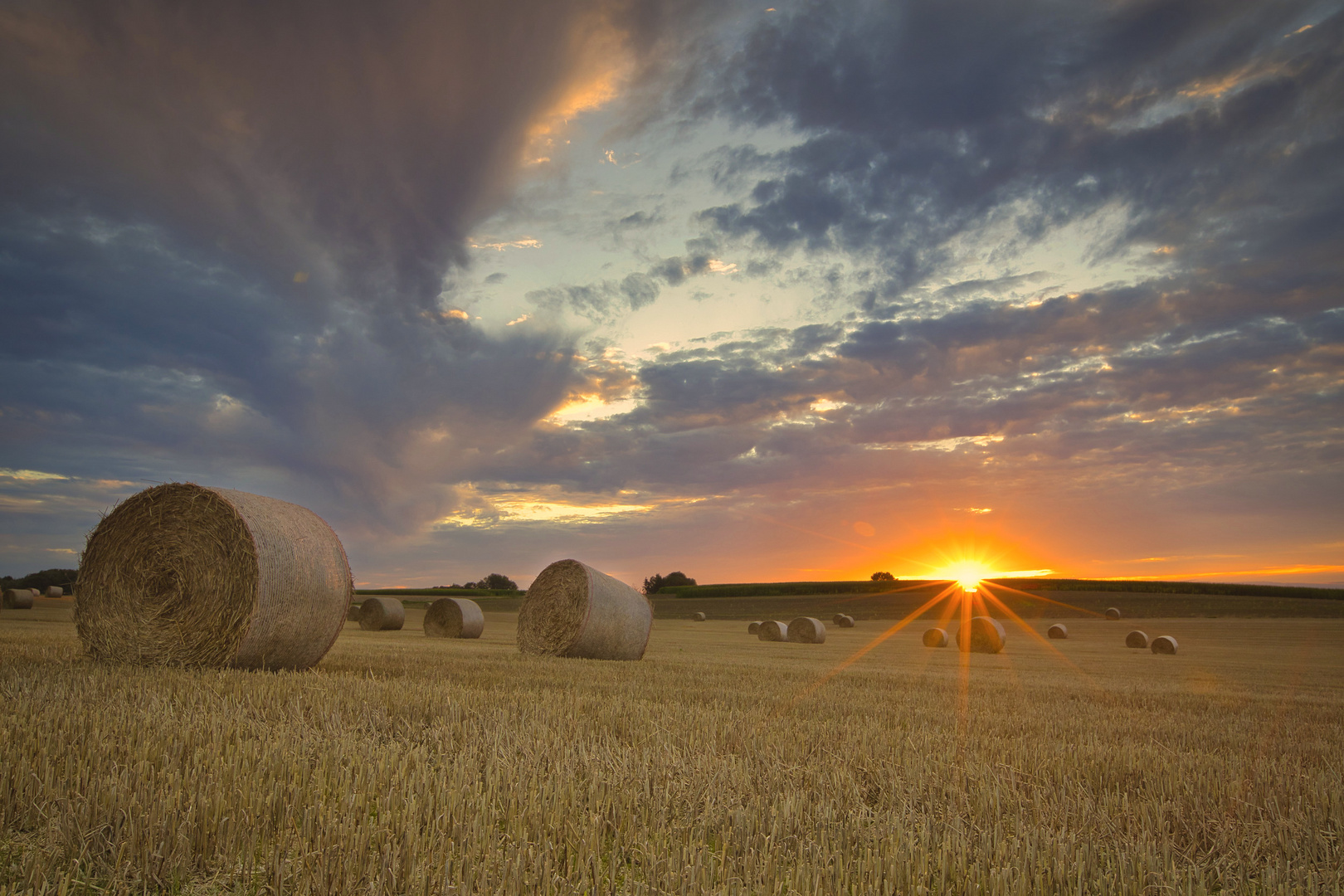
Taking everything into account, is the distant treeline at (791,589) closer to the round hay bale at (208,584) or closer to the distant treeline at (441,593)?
A: the distant treeline at (441,593)

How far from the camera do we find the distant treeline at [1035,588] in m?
56.9

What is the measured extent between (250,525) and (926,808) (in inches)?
308

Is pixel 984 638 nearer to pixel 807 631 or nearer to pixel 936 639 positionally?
pixel 936 639

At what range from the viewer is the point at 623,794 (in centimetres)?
321

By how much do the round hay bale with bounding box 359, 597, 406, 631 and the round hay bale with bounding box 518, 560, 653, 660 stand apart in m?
12.6

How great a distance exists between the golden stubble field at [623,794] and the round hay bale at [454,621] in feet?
53.3

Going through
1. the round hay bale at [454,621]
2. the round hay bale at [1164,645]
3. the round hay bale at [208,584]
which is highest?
the round hay bale at [208,584]

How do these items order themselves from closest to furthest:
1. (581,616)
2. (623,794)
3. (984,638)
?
(623,794) < (581,616) < (984,638)

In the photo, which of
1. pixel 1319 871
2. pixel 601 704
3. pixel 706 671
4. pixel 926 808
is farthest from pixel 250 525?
pixel 1319 871

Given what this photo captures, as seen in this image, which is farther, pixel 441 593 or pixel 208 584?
pixel 441 593

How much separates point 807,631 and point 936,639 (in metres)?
4.48

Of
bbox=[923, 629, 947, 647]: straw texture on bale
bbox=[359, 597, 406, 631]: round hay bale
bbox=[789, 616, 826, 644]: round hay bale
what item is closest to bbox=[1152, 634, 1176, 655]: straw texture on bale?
bbox=[923, 629, 947, 647]: straw texture on bale

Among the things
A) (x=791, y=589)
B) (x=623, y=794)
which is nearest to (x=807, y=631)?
(x=623, y=794)

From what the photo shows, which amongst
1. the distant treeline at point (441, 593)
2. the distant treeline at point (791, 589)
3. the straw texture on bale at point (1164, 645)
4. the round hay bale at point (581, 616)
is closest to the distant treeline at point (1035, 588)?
the distant treeline at point (791, 589)
